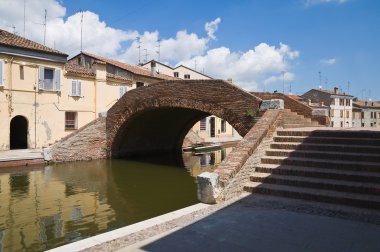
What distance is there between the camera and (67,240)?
6.56 metres

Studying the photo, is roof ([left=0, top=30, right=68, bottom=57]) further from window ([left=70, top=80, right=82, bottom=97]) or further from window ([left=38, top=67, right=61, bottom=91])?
window ([left=70, top=80, right=82, bottom=97])

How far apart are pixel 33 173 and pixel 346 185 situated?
1303cm

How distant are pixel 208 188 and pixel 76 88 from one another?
1820cm

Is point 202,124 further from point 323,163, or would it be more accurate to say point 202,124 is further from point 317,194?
point 317,194

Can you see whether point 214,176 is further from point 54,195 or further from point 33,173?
point 33,173

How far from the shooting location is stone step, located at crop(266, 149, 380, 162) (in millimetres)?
7375

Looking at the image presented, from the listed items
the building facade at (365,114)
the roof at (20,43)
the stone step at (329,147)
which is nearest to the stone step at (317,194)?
the stone step at (329,147)

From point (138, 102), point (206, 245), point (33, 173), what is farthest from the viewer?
point (138, 102)

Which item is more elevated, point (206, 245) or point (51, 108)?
point (51, 108)

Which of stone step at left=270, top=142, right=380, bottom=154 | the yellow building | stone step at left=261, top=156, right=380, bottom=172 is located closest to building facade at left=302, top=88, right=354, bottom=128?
the yellow building

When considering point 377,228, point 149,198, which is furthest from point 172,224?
point 149,198

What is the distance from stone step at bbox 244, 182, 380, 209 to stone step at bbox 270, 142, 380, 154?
1750 mm

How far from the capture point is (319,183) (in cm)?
694

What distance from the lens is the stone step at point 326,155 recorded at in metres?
7.38
